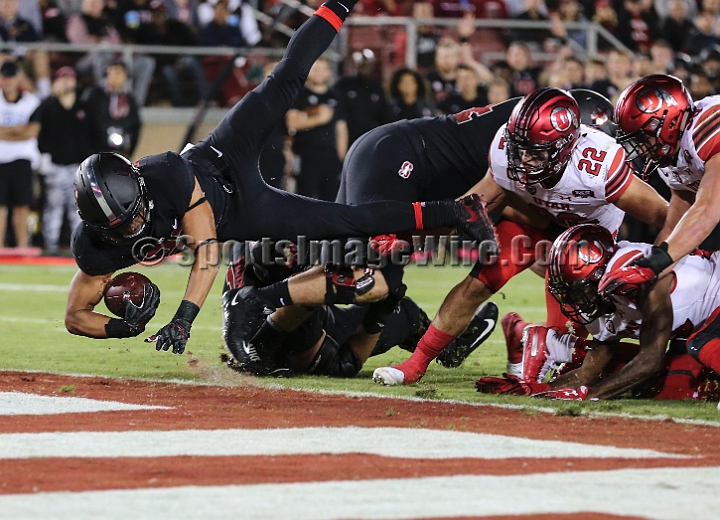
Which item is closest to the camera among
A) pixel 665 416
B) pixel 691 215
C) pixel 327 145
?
pixel 665 416

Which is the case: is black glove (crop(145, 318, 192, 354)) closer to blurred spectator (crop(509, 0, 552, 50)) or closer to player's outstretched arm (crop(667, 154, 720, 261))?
player's outstretched arm (crop(667, 154, 720, 261))

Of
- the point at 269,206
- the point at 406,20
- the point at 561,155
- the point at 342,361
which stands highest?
the point at 406,20

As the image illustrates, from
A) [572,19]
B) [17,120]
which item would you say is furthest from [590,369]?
[572,19]

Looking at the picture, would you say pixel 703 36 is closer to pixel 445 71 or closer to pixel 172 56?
pixel 445 71

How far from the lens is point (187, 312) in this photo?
5559mm

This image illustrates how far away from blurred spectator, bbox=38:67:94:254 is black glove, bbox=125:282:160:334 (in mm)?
8392

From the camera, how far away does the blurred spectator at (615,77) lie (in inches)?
516

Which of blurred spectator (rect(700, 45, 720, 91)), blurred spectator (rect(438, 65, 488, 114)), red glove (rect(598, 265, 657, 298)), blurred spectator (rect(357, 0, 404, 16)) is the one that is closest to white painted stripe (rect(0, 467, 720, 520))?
red glove (rect(598, 265, 657, 298))

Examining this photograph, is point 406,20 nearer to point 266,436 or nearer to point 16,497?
point 266,436

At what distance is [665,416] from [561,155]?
144 cm

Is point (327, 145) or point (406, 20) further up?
point (406, 20)

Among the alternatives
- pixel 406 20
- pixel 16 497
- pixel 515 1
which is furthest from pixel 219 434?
pixel 515 1

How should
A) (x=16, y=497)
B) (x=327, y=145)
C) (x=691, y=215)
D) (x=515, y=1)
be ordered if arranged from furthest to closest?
(x=515, y=1) → (x=327, y=145) → (x=691, y=215) → (x=16, y=497)

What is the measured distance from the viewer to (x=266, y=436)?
434 cm
